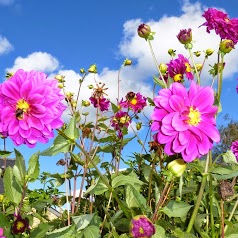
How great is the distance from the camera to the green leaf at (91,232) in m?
1.55

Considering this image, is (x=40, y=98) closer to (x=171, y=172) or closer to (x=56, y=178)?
(x=171, y=172)

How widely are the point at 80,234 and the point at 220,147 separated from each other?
64.2ft

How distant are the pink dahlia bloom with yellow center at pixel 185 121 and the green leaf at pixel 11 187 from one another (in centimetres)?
63

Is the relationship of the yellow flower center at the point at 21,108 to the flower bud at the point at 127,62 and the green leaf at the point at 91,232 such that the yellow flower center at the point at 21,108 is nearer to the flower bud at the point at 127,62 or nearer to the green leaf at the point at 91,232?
the green leaf at the point at 91,232

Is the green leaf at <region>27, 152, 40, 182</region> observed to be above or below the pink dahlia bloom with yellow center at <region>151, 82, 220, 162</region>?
below

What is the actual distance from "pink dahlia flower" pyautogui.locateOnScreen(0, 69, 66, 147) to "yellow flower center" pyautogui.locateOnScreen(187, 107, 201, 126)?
343 mm

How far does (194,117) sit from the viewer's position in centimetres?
144

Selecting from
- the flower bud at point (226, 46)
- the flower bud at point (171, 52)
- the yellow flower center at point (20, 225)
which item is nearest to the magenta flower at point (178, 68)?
the flower bud at point (226, 46)

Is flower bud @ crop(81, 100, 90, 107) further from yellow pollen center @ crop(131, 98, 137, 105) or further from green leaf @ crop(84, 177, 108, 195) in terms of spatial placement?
green leaf @ crop(84, 177, 108, 195)

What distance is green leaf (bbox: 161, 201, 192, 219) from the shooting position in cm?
158

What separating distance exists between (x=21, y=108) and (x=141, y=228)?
0.46 metres

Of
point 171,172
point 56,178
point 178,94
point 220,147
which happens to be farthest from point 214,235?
point 220,147

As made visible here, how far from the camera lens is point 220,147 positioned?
20750mm

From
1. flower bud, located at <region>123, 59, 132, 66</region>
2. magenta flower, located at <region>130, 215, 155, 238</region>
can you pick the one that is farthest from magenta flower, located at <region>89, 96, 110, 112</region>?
magenta flower, located at <region>130, 215, 155, 238</region>
